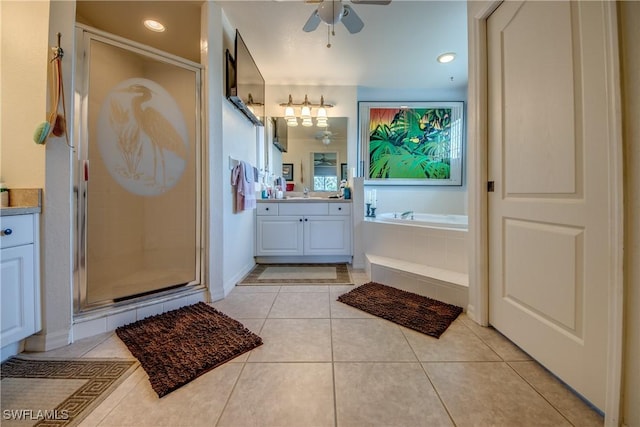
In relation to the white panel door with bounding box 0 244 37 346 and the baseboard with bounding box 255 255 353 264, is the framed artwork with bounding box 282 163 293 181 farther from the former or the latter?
the white panel door with bounding box 0 244 37 346

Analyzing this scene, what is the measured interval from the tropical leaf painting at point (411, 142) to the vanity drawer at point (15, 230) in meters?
3.29

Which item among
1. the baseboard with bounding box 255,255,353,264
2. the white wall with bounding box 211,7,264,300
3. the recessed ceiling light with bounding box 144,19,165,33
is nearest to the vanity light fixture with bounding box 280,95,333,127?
the white wall with bounding box 211,7,264,300

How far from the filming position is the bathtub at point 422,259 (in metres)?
1.83

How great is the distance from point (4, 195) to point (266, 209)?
1963 millimetres

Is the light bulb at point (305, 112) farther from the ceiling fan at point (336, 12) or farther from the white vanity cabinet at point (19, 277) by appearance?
the white vanity cabinet at point (19, 277)

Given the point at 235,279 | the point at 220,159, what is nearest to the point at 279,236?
the point at 235,279

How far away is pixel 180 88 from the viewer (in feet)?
6.24

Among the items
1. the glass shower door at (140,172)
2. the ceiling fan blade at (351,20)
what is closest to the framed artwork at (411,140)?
the ceiling fan blade at (351,20)

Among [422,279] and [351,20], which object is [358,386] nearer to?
[422,279]

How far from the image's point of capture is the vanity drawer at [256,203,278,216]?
2.92 meters

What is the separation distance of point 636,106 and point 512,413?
1.14 meters

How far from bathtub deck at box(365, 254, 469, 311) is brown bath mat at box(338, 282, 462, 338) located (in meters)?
0.05

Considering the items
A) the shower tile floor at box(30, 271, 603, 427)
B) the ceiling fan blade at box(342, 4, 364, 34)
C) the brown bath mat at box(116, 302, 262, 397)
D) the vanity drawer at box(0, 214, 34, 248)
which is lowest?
the shower tile floor at box(30, 271, 603, 427)

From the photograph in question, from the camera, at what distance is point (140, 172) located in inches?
75.5
